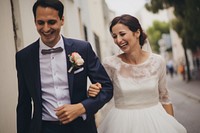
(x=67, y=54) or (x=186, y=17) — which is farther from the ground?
(x=186, y=17)

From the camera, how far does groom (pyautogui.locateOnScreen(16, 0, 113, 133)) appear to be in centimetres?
256

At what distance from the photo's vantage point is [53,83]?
2.61 metres

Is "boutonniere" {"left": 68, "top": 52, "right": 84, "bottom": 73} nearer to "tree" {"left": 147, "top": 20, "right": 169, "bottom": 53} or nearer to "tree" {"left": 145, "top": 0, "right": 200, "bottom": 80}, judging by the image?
"tree" {"left": 145, "top": 0, "right": 200, "bottom": 80}

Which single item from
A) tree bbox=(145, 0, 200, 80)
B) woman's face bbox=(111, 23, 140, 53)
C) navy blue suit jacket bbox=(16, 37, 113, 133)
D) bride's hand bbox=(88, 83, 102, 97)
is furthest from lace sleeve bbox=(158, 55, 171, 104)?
tree bbox=(145, 0, 200, 80)

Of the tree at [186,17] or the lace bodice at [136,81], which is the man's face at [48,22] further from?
the tree at [186,17]

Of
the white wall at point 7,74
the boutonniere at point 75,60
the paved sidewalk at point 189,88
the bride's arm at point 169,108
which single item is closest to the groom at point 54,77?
the boutonniere at point 75,60

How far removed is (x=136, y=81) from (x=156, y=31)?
6048cm

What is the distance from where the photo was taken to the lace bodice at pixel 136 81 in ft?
11.4

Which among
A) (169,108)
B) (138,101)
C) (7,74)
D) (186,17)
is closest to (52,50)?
(138,101)

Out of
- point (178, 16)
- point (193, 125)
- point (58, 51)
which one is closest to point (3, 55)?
point (58, 51)

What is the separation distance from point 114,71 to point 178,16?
1635 cm

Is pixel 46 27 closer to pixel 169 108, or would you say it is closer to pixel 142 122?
pixel 142 122

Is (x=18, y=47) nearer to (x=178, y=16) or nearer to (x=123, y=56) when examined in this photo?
(x=123, y=56)

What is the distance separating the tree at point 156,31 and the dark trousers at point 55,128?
5969 centimetres
